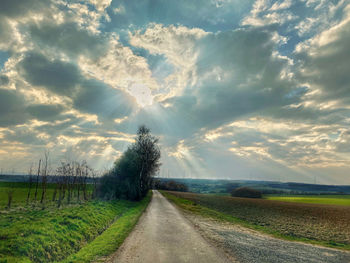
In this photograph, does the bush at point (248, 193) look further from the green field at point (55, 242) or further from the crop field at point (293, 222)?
the green field at point (55, 242)

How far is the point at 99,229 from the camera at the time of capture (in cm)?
1575

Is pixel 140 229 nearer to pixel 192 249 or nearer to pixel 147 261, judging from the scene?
pixel 192 249

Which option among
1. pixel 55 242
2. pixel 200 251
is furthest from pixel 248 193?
pixel 55 242

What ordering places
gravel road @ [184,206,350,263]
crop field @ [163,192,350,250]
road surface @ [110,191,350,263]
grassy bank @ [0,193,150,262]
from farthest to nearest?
crop field @ [163,192,350,250]
gravel road @ [184,206,350,263]
road surface @ [110,191,350,263]
grassy bank @ [0,193,150,262]

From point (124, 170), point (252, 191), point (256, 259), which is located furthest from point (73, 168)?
point (252, 191)

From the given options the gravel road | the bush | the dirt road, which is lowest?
the bush

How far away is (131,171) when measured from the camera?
3856cm

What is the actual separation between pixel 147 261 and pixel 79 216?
29.7ft

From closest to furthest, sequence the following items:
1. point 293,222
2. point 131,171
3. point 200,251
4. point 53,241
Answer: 1. point 200,251
2. point 53,241
3. point 293,222
4. point 131,171

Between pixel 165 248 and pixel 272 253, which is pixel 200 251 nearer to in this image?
pixel 165 248

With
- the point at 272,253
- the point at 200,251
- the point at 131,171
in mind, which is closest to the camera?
the point at 200,251

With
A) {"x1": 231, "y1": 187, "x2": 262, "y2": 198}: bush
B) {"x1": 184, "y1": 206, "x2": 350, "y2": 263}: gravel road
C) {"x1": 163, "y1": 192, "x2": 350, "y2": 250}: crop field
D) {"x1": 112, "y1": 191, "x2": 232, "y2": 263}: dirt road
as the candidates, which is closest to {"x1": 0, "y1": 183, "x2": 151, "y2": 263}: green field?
{"x1": 112, "y1": 191, "x2": 232, "y2": 263}: dirt road

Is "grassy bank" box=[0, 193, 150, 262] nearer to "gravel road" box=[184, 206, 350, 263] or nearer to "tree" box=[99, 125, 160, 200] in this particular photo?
"gravel road" box=[184, 206, 350, 263]

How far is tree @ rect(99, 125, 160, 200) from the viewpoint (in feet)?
118
